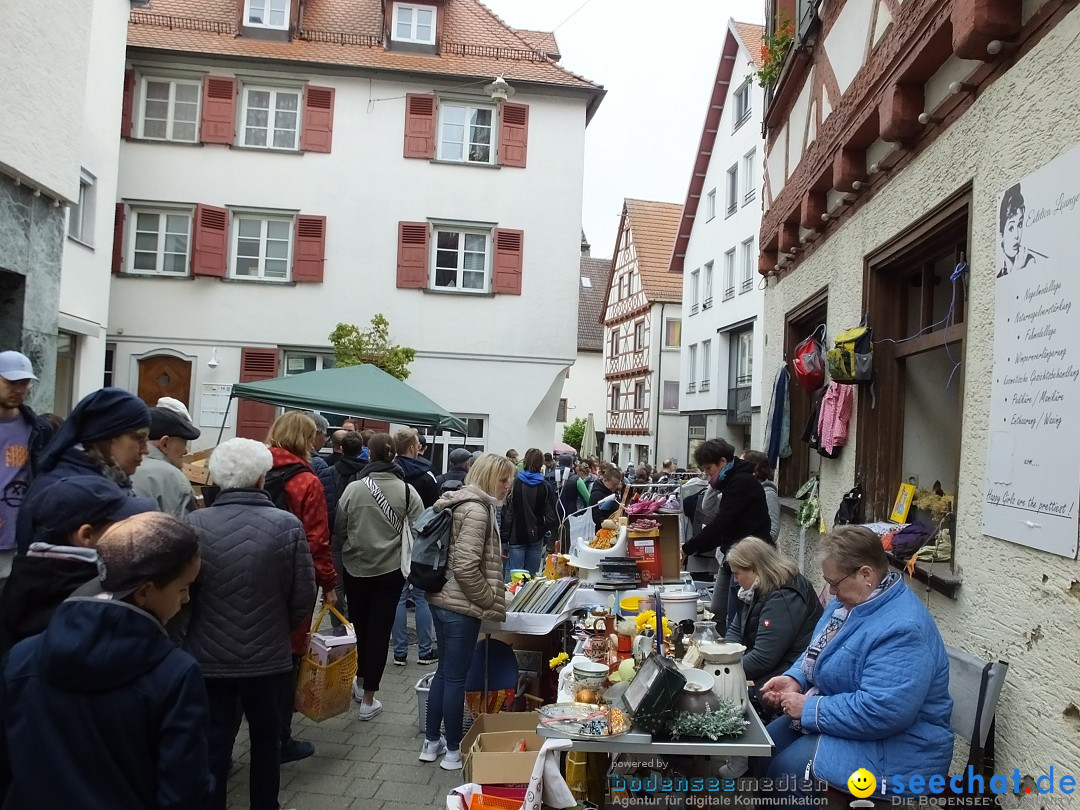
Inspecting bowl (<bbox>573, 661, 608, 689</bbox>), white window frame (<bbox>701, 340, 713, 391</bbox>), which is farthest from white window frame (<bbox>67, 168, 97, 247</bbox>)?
white window frame (<bbox>701, 340, 713, 391</bbox>)

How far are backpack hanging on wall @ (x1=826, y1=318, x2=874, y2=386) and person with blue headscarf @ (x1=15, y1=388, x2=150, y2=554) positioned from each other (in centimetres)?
427

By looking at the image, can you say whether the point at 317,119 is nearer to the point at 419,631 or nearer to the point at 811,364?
the point at 419,631

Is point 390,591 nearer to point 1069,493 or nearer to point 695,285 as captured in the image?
point 1069,493

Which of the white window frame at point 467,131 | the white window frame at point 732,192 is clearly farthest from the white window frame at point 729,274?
the white window frame at point 467,131

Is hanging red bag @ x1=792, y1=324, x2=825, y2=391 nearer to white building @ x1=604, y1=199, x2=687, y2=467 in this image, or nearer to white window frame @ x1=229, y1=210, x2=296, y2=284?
white window frame @ x1=229, y1=210, x2=296, y2=284

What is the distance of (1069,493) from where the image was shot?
2.96 metres

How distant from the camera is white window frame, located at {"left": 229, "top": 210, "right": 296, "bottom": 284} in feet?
54.0

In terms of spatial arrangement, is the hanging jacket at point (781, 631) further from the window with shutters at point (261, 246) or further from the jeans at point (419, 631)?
the window with shutters at point (261, 246)

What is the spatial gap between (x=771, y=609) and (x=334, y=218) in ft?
46.7

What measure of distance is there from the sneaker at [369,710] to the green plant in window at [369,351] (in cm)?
993

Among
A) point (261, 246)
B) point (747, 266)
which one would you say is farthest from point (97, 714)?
point (747, 266)

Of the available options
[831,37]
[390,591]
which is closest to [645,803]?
[390,591]

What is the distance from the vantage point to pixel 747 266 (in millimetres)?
23750

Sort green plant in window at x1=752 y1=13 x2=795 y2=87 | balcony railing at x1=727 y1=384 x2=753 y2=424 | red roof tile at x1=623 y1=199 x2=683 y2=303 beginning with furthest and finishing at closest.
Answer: red roof tile at x1=623 y1=199 x2=683 y2=303, balcony railing at x1=727 y1=384 x2=753 y2=424, green plant in window at x1=752 y1=13 x2=795 y2=87
